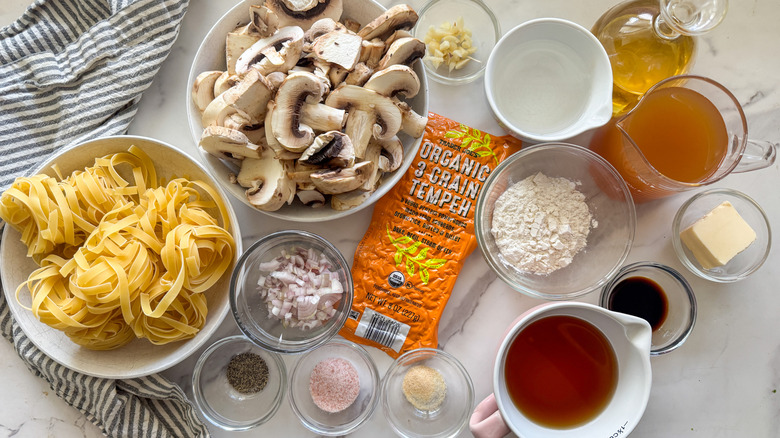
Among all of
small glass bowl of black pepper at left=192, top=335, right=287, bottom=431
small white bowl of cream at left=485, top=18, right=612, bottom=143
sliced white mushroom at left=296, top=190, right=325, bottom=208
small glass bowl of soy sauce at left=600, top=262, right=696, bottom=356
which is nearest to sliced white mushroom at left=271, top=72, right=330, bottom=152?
sliced white mushroom at left=296, top=190, right=325, bottom=208

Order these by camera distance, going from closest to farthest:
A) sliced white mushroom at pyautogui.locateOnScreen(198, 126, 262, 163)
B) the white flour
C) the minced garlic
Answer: sliced white mushroom at pyautogui.locateOnScreen(198, 126, 262, 163)
the white flour
the minced garlic

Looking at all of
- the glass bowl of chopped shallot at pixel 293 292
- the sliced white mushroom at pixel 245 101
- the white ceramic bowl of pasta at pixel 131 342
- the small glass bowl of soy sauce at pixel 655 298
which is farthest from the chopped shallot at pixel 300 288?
the small glass bowl of soy sauce at pixel 655 298

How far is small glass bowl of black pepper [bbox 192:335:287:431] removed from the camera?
1.41m

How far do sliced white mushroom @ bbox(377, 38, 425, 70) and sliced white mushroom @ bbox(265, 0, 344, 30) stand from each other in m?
0.16

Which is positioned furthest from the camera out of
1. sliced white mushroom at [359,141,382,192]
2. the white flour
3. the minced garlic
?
the minced garlic

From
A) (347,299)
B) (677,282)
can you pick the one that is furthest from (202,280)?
(677,282)

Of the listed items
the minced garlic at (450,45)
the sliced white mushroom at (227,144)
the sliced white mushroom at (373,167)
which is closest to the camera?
the sliced white mushroom at (227,144)

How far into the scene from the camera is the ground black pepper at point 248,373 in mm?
1419

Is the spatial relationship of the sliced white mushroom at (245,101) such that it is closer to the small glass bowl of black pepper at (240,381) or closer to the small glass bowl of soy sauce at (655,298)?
the small glass bowl of black pepper at (240,381)

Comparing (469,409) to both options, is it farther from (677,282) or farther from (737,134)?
(737,134)

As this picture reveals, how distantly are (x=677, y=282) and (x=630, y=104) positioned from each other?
471 millimetres

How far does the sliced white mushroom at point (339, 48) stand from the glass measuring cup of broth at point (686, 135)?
627mm

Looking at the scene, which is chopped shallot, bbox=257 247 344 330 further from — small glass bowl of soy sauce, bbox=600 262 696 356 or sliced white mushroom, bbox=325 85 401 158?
small glass bowl of soy sauce, bbox=600 262 696 356

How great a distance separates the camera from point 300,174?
3.84 ft
